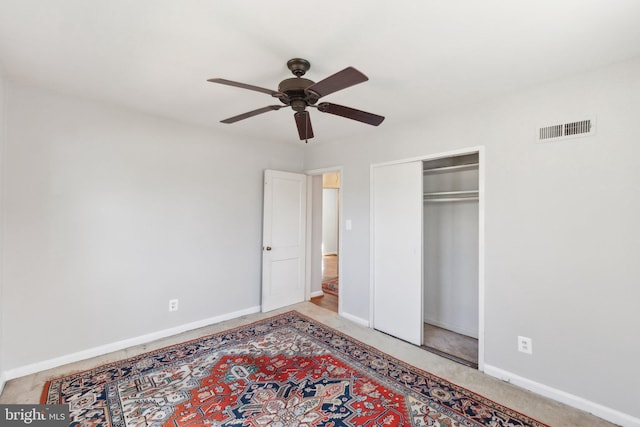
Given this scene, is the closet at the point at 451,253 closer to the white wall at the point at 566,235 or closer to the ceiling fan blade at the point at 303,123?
the white wall at the point at 566,235

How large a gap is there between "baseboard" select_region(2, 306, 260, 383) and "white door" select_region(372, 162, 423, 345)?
6.33ft

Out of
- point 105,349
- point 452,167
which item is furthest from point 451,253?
point 105,349

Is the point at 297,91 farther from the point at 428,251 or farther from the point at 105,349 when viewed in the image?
the point at 105,349

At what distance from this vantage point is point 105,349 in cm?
287

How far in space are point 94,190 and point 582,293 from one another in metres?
4.21

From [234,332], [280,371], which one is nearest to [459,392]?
[280,371]

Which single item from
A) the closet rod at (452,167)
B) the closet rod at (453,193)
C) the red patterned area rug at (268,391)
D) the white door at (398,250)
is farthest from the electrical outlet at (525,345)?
the closet rod at (452,167)

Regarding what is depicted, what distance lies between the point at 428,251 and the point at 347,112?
97.6 inches

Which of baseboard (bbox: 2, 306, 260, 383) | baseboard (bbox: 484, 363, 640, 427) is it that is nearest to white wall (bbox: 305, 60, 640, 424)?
baseboard (bbox: 484, 363, 640, 427)

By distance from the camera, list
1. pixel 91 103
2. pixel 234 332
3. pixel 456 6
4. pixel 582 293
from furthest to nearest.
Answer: pixel 234 332, pixel 91 103, pixel 582 293, pixel 456 6

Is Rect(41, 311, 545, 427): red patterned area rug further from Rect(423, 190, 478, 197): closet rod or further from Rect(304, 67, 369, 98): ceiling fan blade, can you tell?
Rect(304, 67, 369, 98): ceiling fan blade

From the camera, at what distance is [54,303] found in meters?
2.62

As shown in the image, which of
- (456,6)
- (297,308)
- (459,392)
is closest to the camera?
(456,6)

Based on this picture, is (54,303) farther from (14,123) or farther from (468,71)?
(468,71)
